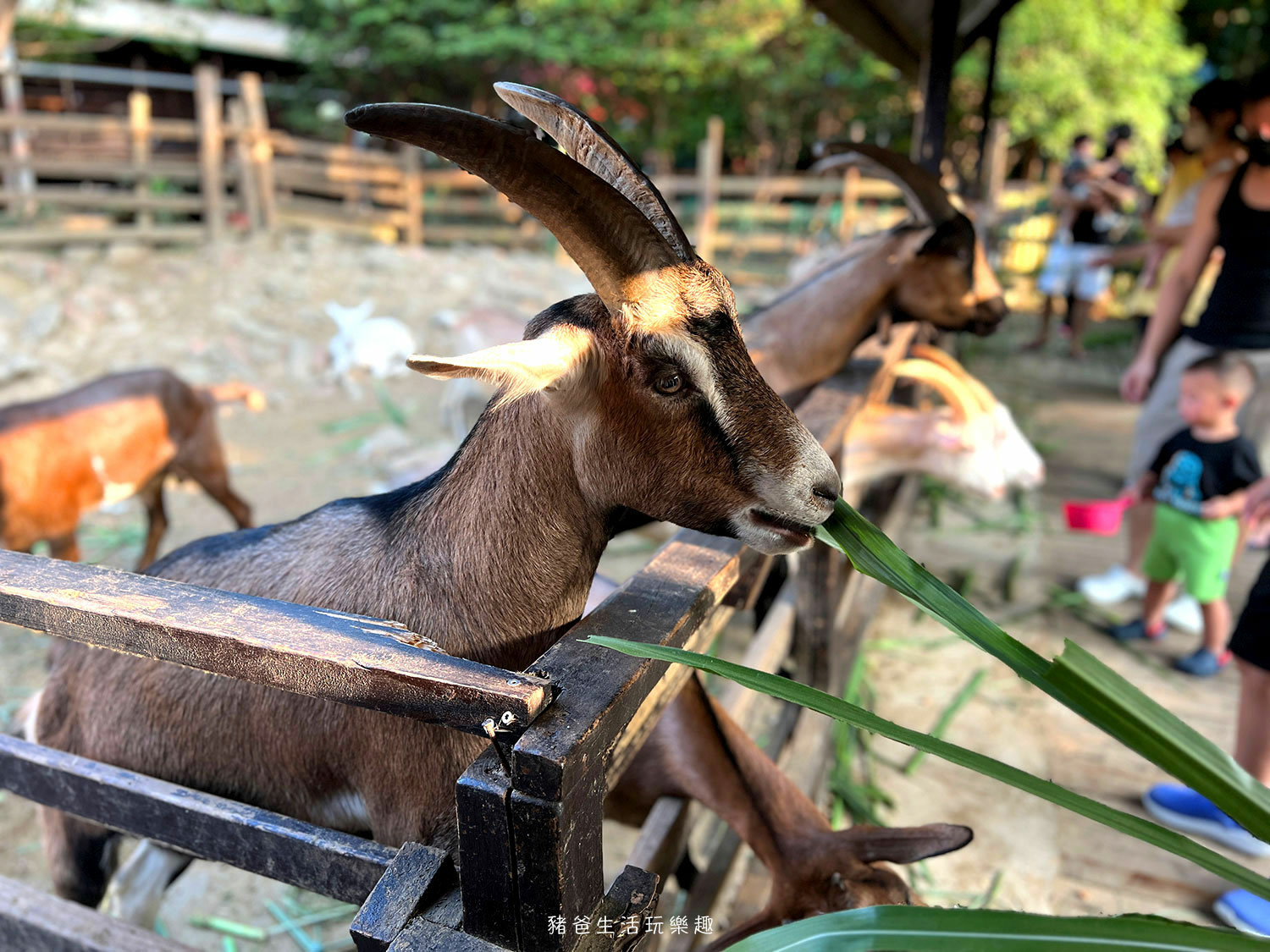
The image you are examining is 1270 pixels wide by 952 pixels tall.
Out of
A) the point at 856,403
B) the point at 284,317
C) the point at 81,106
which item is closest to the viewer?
the point at 856,403

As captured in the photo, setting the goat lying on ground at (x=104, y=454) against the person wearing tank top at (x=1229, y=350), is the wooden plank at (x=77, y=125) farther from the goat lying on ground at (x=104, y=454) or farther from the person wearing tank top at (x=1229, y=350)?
the person wearing tank top at (x=1229, y=350)

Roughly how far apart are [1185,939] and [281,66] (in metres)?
21.8

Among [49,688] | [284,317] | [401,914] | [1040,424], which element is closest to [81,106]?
[284,317]

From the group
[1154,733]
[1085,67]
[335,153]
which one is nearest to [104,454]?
[1154,733]

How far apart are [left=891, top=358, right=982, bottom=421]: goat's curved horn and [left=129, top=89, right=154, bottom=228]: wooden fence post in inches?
409

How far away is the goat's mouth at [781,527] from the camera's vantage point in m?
1.44

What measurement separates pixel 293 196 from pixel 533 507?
1332 centimetres

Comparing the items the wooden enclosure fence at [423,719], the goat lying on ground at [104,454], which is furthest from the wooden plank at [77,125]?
the wooden enclosure fence at [423,719]

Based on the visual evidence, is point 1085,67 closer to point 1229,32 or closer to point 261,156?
point 1229,32

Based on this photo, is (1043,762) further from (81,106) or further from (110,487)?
(81,106)

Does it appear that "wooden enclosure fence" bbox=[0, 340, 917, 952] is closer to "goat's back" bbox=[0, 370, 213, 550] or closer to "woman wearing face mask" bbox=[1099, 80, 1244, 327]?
"goat's back" bbox=[0, 370, 213, 550]

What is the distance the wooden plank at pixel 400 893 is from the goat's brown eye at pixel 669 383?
2.45 feet

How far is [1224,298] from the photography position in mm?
3703

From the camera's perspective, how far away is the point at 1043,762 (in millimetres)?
3395
